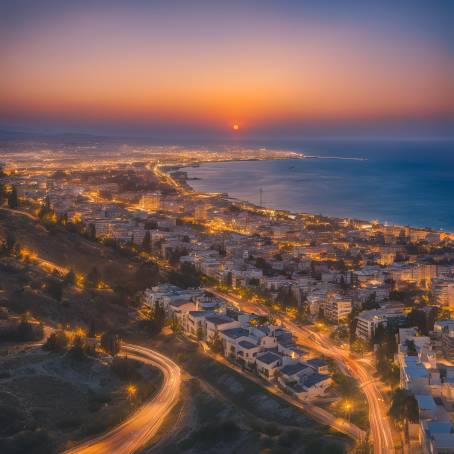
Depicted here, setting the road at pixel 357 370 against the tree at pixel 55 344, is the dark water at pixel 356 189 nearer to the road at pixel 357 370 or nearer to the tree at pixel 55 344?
the road at pixel 357 370

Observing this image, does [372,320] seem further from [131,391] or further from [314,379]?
[131,391]

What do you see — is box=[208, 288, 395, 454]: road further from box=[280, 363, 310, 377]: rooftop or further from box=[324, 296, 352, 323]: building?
box=[324, 296, 352, 323]: building

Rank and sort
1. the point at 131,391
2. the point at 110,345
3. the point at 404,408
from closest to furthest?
1. the point at 404,408
2. the point at 131,391
3. the point at 110,345

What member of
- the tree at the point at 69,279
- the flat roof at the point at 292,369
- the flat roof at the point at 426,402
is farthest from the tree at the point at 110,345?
the flat roof at the point at 426,402

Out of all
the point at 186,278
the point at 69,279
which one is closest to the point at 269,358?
the point at 69,279

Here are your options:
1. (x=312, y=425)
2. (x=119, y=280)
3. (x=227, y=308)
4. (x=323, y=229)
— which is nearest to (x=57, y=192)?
(x=323, y=229)

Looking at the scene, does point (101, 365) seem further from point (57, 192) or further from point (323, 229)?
point (57, 192)
